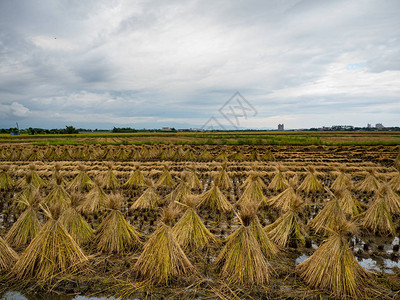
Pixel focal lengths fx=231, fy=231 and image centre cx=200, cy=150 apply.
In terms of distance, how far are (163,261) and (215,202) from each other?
3728mm

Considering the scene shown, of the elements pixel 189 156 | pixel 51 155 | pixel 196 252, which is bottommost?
pixel 196 252

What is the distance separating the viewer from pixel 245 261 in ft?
13.2

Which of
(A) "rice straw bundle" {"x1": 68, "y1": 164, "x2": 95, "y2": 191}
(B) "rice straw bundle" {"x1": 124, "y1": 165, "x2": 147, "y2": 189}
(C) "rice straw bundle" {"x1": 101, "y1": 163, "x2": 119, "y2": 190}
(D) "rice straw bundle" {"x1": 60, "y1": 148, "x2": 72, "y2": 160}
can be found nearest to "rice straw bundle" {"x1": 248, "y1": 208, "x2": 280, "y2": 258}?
(B) "rice straw bundle" {"x1": 124, "y1": 165, "x2": 147, "y2": 189}

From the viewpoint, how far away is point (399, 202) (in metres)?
7.18

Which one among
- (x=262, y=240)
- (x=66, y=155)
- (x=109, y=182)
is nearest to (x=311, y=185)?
(x=262, y=240)

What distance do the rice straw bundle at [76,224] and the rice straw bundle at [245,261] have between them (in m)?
3.15

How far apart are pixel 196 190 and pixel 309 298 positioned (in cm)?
667


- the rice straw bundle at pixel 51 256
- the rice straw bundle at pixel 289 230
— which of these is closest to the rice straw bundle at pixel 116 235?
the rice straw bundle at pixel 51 256

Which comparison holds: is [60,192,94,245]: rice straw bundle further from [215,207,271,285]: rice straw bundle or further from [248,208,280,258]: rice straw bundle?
[248,208,280,258]: rice straw bundle

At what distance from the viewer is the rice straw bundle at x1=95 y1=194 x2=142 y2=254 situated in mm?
4918

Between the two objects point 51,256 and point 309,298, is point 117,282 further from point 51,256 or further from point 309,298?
point 309,298

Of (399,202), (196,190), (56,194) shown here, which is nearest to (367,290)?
(399,202)

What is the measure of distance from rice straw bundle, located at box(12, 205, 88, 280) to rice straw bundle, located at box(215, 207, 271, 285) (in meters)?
2.68

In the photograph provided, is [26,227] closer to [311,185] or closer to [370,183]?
[311,185]
